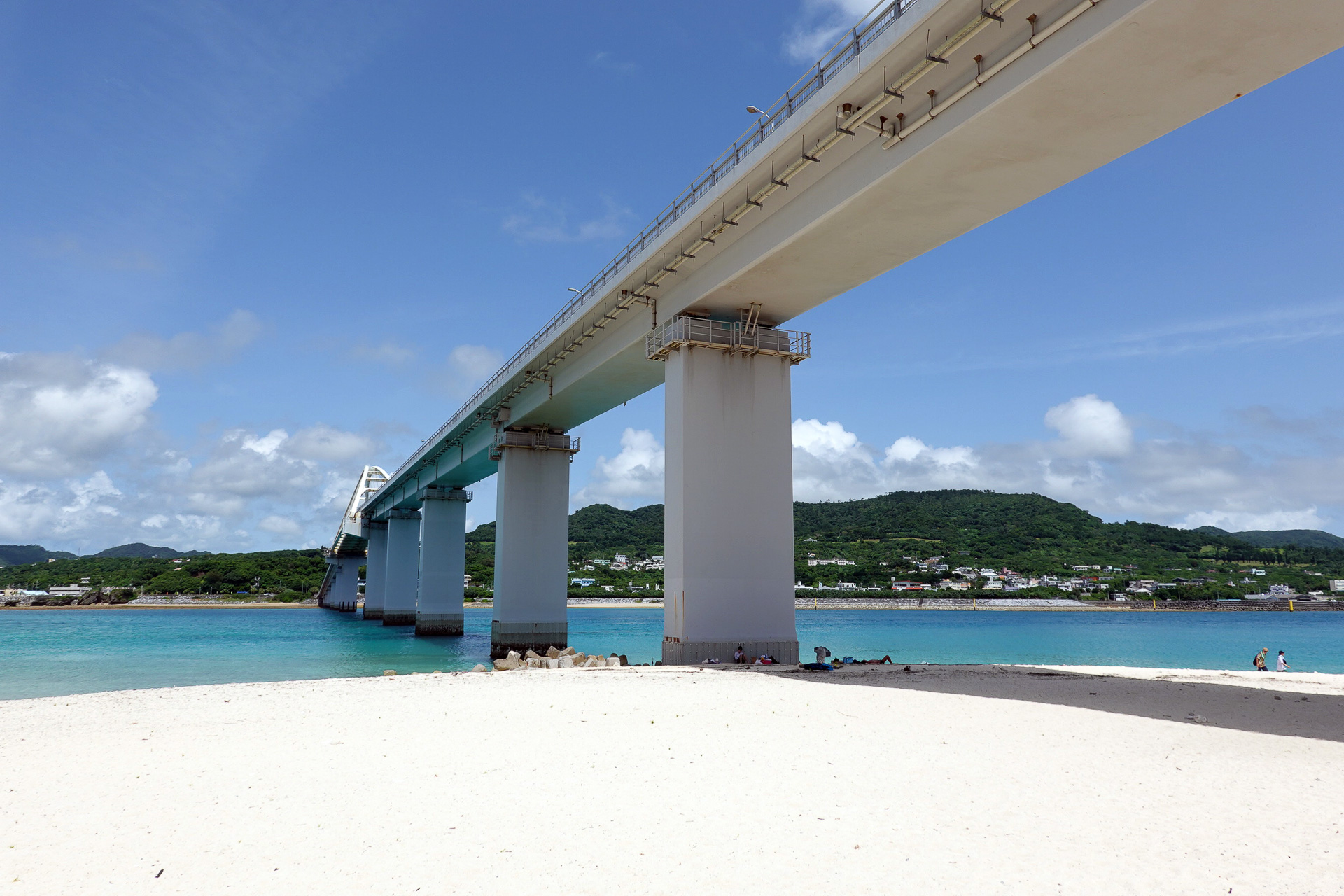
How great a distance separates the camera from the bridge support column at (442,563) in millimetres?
54688

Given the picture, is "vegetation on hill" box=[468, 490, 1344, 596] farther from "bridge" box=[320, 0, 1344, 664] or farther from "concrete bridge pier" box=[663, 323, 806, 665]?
"concrete bridge pier" box=[663, 323, 806, 665]

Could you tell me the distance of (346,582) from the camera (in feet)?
354

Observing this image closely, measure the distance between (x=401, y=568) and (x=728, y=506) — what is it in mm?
55094

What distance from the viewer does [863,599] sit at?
5069 inches

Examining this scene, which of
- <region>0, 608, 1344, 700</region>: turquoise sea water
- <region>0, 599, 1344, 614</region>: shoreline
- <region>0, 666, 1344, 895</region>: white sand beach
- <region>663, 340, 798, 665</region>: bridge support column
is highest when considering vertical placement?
<region>663, 340, 798, 665</region>: bridge support column

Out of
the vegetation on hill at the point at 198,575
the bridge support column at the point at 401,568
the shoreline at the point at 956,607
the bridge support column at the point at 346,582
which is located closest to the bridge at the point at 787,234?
the bridge support column at the point at 401,568

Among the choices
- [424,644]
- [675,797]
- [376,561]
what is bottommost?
[424,644]

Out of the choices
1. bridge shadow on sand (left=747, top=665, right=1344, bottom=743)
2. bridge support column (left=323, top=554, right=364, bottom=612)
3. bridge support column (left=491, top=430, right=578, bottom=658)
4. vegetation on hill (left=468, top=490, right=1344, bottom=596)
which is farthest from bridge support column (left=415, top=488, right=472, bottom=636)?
Answer: vegetation on hill (left=468, top=490, right=1344, bottom=596)

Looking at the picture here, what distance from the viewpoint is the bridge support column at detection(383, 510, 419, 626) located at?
69.6 meters

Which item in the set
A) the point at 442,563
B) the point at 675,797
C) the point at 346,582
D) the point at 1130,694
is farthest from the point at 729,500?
the point at 346,582

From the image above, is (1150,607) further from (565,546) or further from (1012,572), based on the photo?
(565,546)

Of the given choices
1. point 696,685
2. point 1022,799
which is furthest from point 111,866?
point 696,685

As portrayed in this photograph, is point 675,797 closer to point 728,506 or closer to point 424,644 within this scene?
point 728,506

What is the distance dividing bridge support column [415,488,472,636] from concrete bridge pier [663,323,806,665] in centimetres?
3474
